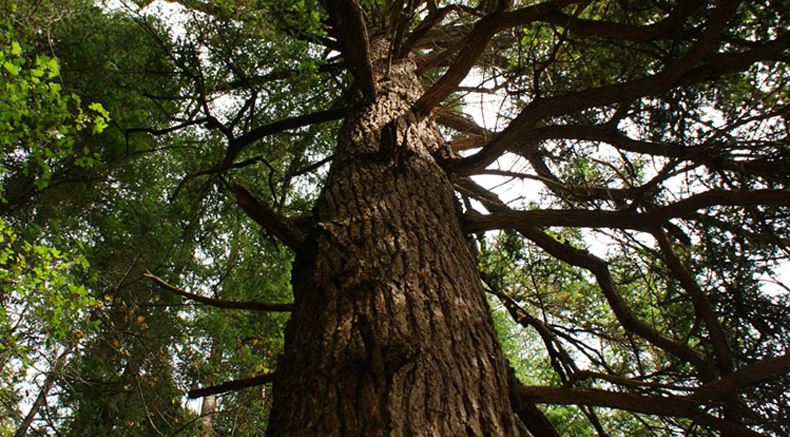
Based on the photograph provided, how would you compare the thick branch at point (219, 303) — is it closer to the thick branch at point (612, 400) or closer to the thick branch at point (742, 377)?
the thick branch at point (612, 400)

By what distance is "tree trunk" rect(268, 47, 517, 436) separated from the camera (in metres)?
1.34

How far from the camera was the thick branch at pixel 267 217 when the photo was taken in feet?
5.92

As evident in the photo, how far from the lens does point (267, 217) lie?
191cm

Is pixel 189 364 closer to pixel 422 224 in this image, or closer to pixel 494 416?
pixel 422 224

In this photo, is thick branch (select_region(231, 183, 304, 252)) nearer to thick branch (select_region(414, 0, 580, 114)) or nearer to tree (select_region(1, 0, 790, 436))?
tree (select_region(1, 0, 790, 436))

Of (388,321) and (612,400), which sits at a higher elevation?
(388,321)

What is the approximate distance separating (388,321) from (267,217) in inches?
27.9

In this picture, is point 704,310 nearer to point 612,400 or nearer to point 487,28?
point 612,400

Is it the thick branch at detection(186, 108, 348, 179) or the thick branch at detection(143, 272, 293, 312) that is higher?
the thick branch at detection(186, 108, 348, 179)

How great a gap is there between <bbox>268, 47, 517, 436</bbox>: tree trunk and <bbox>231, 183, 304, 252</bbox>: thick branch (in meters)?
0.09

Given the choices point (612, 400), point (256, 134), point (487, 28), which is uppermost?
point (256, 134)

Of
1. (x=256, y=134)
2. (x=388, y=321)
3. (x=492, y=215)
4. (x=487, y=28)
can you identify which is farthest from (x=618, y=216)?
(x=256, y=134)

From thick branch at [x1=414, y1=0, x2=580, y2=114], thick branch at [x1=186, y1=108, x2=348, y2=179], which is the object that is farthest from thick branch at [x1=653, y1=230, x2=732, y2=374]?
thick branch at [x1=186, y1=108, x2=348, y2=179]

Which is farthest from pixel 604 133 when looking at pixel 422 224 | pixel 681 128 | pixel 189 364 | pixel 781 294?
pixel 189 364
